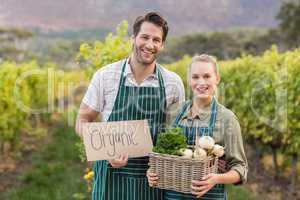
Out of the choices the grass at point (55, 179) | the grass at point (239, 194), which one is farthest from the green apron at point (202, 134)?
the grass at point (239, 194)

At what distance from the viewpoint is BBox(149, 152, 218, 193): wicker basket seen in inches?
102

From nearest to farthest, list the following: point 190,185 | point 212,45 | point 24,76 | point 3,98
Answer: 1. point 190,185
2. point 3,98
3. point 24,76
4. point 212,45

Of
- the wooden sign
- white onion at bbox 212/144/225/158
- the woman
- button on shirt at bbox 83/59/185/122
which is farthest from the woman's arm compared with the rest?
button on shirt at bbox 83/59/185/122

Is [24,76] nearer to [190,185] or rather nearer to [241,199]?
[241,199]

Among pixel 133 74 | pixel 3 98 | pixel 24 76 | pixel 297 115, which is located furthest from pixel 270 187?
pixel 24 76

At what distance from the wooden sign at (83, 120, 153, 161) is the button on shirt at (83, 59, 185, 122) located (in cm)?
24

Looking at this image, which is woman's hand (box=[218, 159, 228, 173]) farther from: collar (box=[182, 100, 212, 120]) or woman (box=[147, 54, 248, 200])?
collar (box=[182, 100, 212, 120])

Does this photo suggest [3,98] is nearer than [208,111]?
No

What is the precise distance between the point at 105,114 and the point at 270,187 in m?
4.89

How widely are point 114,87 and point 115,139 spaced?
36cm

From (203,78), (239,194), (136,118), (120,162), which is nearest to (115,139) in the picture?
(120,162)

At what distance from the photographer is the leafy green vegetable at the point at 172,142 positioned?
8.64 ft

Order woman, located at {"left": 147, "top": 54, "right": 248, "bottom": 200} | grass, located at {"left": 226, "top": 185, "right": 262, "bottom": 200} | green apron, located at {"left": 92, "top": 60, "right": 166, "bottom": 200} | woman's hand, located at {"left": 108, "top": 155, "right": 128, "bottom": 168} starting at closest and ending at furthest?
woman, located at {"left": 147, "top": 54, "right": 248, "bottom": 200} → woman's hand, located at {"left": 108, "top": 155, "right": 128, "bottom": 168} → green apron, located at {"left": 92, "top": 60, "right": 166, "bottom": 200} → grass, located at {"left": 226, "top": 185, "right": 262, "bottom": 200}

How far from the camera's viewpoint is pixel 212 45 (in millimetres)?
55000
